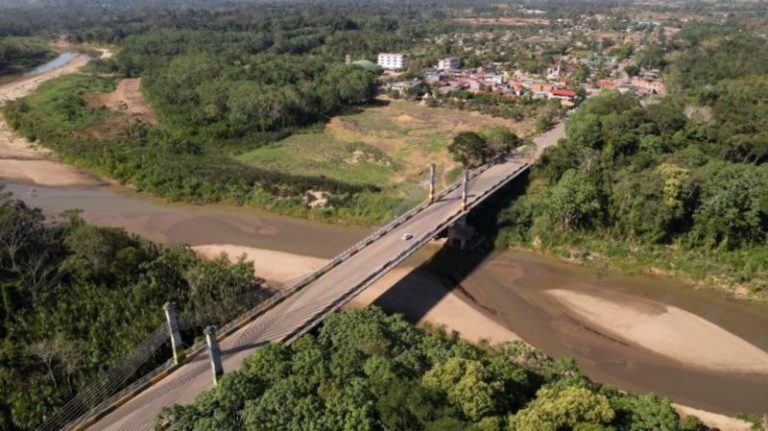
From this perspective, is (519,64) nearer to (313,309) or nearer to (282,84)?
(282,84)

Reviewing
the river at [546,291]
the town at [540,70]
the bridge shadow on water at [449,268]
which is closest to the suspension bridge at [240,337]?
the bridge shadow on water at [449,268]

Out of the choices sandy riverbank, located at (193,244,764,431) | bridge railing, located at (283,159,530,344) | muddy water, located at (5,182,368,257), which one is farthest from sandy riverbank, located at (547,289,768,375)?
muddy water, located at (5,182,368,257)

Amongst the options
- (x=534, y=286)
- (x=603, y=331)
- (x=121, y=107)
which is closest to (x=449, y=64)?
(x=121, y=107)

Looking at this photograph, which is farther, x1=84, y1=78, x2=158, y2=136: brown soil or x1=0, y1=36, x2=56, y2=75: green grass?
x1=0, y1=36, x2=56, y2=75: green grass

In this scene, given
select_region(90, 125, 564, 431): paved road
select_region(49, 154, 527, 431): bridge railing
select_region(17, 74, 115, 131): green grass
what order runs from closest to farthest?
select_region(49, 154, 527, 431): bridge railing < select_region(90, 125, 564, 431): paved road < select_region(17, 74, 115, 131): green grass

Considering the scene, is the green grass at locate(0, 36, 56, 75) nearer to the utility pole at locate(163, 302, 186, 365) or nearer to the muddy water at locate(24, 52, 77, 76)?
the muddy water at locate(24, 52, 77, 76)

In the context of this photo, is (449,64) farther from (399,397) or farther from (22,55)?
(399,397)
